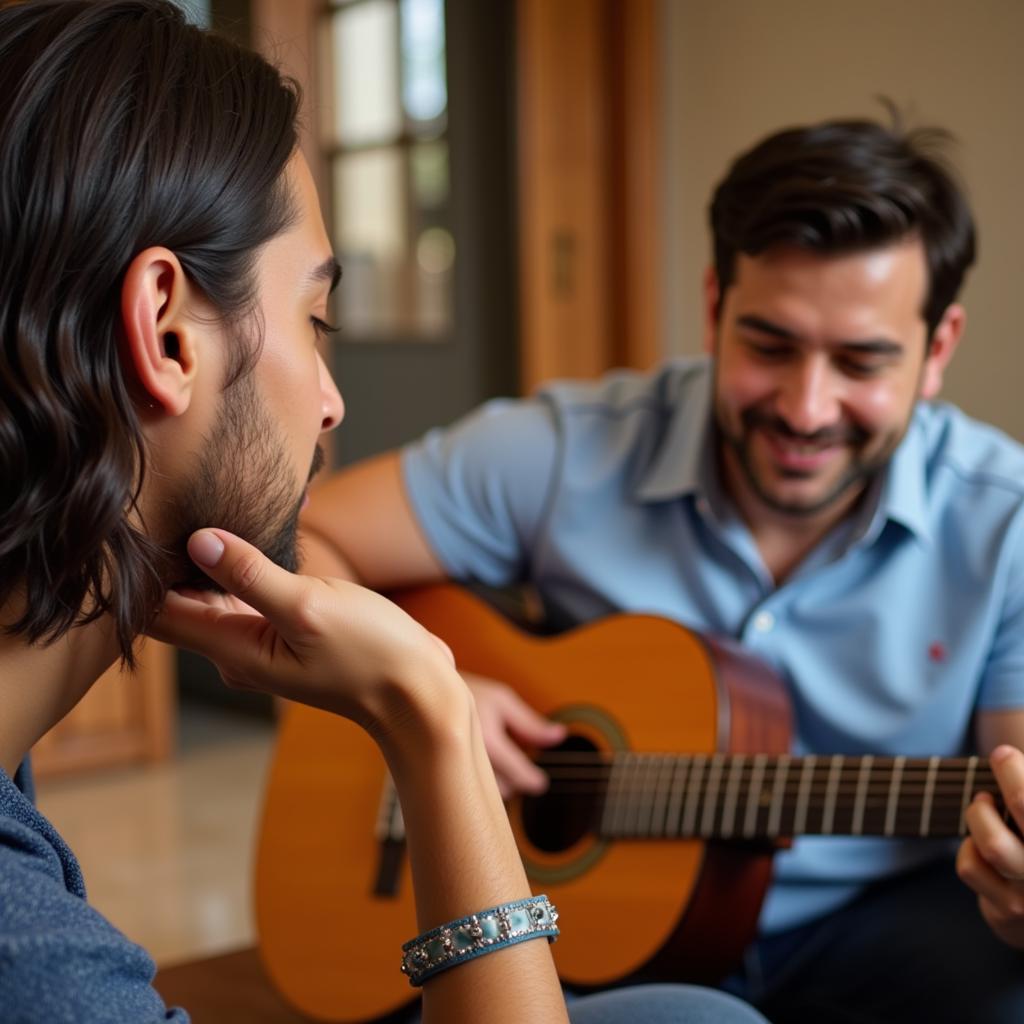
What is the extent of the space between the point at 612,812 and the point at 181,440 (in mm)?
759

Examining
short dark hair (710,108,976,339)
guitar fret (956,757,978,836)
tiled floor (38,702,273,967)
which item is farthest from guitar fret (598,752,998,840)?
tiled floor (38,702,273,967)

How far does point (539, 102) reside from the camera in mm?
3428

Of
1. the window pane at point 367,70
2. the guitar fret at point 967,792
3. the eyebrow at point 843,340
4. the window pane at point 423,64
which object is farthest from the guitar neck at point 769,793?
the window pane at point 367,70

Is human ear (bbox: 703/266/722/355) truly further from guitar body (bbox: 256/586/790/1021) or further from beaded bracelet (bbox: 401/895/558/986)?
beaded bracelet (bbox: 401/895/558/986)

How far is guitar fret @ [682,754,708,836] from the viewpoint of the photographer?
1400 mm

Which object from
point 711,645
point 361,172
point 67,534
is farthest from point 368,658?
point 361,172

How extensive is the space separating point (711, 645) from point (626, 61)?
2.29m

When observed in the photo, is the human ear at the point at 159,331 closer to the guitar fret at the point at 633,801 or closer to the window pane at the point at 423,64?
the guitar fret at the point at 633,801

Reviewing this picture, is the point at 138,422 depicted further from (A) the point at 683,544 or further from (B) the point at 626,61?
(B) the point at 626,61

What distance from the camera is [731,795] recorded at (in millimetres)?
1387

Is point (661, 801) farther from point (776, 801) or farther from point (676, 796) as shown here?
point (776, 801)

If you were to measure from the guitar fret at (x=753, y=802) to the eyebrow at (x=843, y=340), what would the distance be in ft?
1.52

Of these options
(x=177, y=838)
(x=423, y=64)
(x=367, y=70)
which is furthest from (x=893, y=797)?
(x=367, y=70)

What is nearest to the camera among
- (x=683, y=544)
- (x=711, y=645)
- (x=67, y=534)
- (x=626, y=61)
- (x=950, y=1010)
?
(x=67, y=534)
